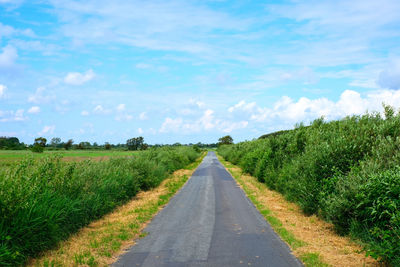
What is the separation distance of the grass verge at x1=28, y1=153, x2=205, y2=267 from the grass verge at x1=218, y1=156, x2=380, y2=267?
15.0ft

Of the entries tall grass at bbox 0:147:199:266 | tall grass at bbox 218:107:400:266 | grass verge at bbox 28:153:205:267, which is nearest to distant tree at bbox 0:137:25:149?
tall grass at bbox 0:147:199:266

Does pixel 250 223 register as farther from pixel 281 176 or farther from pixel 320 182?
pixel 281 176

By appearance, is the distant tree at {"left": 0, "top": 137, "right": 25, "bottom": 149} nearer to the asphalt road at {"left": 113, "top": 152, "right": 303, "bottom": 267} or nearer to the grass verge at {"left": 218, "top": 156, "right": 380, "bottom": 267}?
the asphalt road at {"left": 113, "top": 152, "right": 303, "bottom": 267}

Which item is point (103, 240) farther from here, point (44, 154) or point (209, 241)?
point (44, 154)

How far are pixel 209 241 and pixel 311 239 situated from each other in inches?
122

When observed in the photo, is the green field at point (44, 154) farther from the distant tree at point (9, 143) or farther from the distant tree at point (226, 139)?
the distant tree at point (226, 139)

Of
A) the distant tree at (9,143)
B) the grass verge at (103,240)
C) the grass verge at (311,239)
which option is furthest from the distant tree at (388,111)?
the distant tree at (9,143)

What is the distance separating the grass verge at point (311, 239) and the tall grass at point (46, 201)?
6.39 meters

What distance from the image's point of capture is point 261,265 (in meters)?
6.45

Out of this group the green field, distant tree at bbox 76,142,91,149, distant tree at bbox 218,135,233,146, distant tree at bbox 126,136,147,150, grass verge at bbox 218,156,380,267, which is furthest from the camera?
distant tree at bbox 218,135,233,146

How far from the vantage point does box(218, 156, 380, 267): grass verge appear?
6.91 m

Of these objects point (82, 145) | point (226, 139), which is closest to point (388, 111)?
point (82, 145)

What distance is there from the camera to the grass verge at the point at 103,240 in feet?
22.2

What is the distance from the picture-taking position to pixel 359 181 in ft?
27.0
